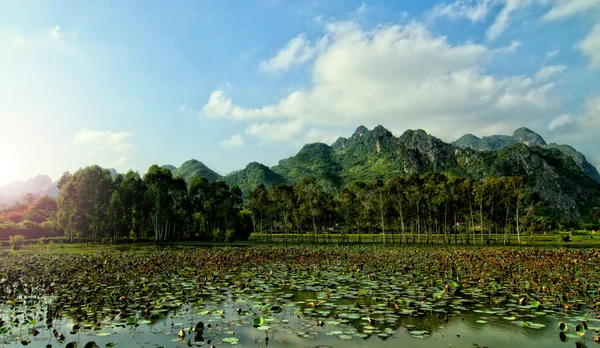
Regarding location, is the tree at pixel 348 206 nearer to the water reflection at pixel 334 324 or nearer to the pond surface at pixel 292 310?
the pond surface at pixel 292 310

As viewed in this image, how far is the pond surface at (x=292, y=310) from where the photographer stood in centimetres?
773

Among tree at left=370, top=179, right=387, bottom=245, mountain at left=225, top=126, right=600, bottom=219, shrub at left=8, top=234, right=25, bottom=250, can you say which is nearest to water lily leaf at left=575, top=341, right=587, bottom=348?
shrub at left=8, top=234, right=25, bottom=250

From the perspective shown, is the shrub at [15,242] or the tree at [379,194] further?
the tree at [379,194]

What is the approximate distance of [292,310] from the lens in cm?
1016

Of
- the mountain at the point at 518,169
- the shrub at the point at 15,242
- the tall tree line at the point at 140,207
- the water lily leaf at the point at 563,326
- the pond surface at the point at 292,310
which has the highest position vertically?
the mountain at the point at 518,169

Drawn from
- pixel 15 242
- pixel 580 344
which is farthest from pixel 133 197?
pixel 580 344

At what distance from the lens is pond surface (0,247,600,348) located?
25.4 feet

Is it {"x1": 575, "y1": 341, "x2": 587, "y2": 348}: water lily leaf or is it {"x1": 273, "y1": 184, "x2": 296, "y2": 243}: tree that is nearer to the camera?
{"x1": 575, "y1": 341, "x2": 587, "y2": 348}: water lily leaf

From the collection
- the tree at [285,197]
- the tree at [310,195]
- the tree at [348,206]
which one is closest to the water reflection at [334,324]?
the tree at [310,195]

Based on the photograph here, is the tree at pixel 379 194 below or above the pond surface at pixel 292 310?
above

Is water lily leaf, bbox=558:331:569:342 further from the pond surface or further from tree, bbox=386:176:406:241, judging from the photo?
tree, bbox=386:176:406:241

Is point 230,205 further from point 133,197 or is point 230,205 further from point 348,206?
point 348,206

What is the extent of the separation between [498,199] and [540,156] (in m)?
120

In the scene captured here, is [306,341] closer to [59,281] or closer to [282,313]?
[282,313]
